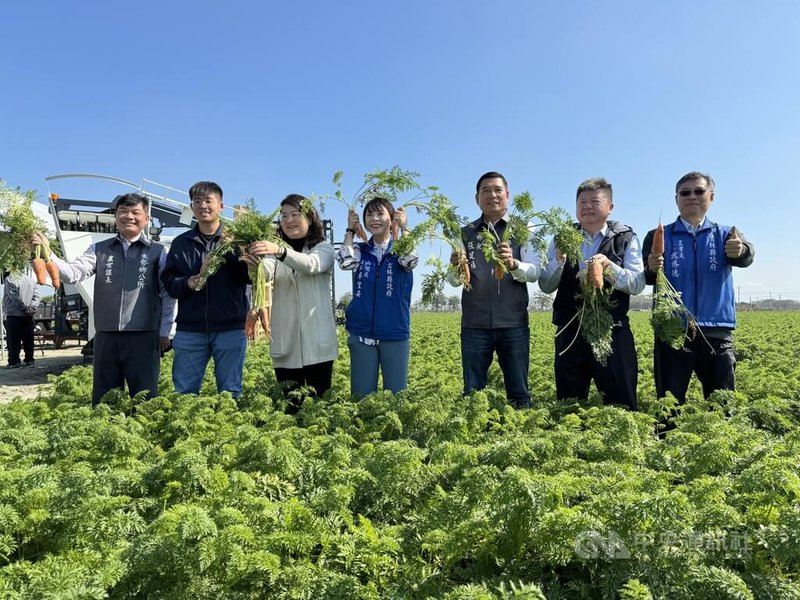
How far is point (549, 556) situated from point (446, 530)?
0.44 meters

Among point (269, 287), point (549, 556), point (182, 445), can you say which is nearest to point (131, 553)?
point (182, 445)

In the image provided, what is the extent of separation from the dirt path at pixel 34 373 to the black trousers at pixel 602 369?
6197 millimetres

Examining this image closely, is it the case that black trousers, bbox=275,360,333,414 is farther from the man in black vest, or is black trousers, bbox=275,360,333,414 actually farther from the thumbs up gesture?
the thumbs up gesture

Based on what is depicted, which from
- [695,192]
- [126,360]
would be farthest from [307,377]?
[695,192]

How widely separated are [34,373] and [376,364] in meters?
8.83

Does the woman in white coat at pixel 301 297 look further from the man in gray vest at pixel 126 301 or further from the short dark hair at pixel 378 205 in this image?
the man in gray vest at pixel 126 301

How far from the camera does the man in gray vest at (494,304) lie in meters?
4.64

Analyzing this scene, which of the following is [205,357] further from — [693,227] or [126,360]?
[693,227]

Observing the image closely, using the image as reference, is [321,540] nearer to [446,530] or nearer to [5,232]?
[446,530]

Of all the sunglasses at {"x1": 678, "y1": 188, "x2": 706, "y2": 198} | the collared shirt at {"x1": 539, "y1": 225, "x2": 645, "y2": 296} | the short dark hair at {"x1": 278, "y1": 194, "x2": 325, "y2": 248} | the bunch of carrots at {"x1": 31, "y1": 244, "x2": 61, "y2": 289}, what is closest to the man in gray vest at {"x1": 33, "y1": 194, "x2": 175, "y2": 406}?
the bunch of carrots at {"x1": 31, "y1": 244, "x2": 61, "y2": 289}

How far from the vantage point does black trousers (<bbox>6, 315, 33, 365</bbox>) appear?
10.7 m

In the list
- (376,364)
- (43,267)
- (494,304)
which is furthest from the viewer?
(376,364)

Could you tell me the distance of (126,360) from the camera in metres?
4.68

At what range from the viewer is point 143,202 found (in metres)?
4.85
